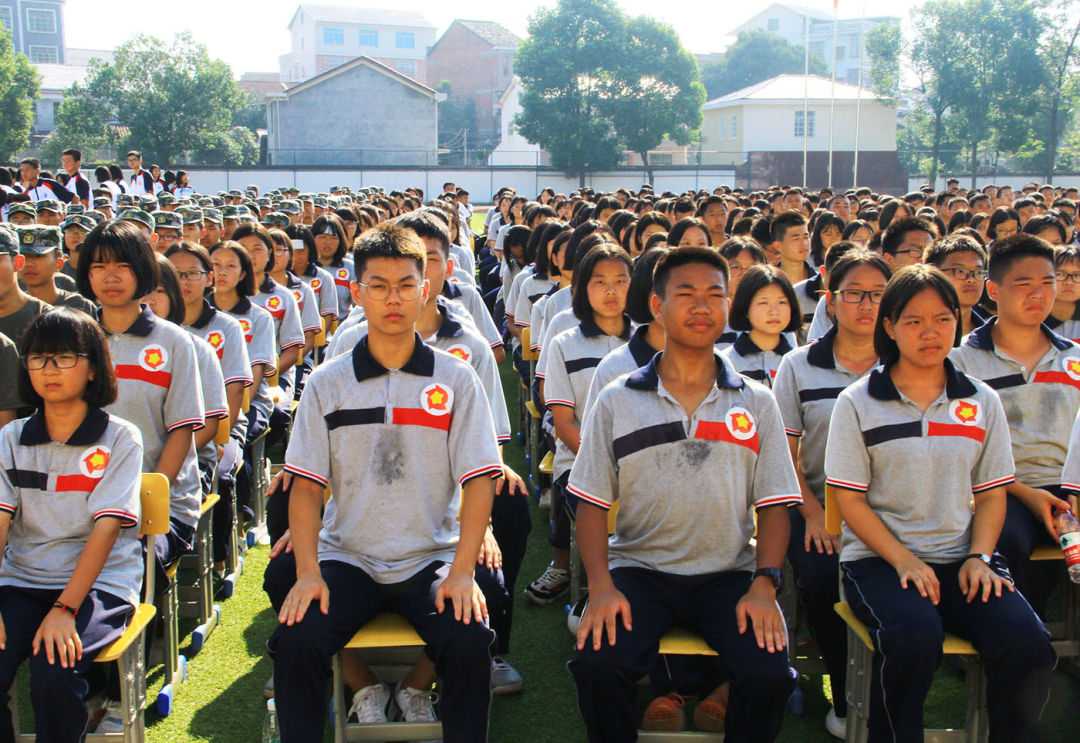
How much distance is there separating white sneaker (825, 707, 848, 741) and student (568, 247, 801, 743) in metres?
0.72

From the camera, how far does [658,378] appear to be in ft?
9.92

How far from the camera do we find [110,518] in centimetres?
296

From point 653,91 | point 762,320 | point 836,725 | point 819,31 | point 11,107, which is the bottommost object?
point 836,725

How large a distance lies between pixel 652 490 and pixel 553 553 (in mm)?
2243

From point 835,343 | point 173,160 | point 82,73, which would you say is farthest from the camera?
point 82,73

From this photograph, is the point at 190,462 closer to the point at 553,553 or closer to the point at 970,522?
the point at 553,553

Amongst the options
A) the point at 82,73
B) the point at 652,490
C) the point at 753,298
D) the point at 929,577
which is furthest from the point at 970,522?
the point at 82,73

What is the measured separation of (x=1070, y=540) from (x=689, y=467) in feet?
4.17

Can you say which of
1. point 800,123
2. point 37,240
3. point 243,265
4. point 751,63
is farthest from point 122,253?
point 751,63

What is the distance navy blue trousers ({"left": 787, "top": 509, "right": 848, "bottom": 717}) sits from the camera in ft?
10.7

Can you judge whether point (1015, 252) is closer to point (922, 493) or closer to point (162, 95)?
point (922, 493)

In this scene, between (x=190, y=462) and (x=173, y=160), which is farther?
(x=173, y=160)

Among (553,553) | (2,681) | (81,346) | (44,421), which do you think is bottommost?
(553,553)

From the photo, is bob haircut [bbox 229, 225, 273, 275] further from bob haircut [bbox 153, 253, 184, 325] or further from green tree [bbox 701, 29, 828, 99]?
green tree [bbox 701, 29, 828, 99]
